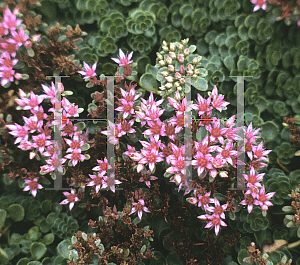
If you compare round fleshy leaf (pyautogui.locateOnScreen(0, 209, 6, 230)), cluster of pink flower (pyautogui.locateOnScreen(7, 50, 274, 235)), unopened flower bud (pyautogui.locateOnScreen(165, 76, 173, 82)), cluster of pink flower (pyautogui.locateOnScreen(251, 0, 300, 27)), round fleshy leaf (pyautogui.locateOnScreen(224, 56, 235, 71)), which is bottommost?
round fleshy leaf (pyautogui.locateOnScreen(0, 209, 6, 230))

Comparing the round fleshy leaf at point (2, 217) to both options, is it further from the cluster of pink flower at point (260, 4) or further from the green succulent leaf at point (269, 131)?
the cluster of pink flower at point (260, 4)

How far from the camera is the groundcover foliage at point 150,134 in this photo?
1.25 m

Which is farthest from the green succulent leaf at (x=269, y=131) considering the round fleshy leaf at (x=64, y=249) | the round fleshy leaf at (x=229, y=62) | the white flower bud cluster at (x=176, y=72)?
the round fleshy leaf at (x=64, y=249)

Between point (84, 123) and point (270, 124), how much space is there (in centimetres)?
108

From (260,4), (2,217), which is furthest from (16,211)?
(260,4)

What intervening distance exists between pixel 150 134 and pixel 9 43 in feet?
2.97

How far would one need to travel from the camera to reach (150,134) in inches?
48.4

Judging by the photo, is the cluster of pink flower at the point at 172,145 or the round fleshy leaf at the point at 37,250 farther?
the round fleshy leaf at the point at 37,250

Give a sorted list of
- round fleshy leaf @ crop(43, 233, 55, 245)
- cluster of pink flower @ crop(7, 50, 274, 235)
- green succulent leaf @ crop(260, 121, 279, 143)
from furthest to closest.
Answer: green succulent leaf @ crop(260, 121, 279, 143), round fleshy leaf @ crop(43, 233, 55, 245), cluster of pink flower @ crop(7, 50, 274, 235)

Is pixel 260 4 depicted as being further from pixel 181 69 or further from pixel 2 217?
pixel 2 217

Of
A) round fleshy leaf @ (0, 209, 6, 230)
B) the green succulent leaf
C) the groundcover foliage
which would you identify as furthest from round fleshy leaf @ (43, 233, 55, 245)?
the green succulent leaf

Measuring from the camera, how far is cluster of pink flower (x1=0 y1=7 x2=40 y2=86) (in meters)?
1.37

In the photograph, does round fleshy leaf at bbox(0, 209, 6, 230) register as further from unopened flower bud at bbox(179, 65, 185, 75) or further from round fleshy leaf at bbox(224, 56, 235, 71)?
round fleshy leaf at bbox(224, 56, 235, 71)

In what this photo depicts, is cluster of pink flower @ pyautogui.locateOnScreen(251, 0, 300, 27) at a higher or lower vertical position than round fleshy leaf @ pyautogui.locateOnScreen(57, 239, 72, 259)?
higher
